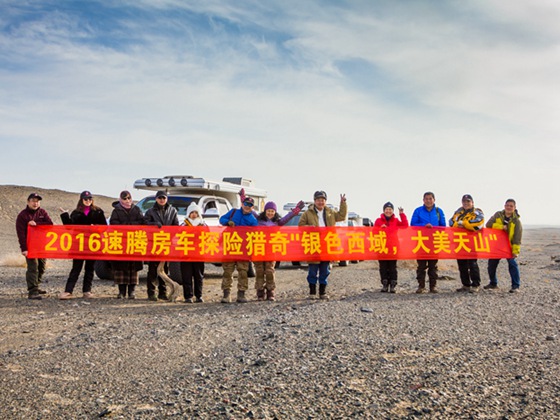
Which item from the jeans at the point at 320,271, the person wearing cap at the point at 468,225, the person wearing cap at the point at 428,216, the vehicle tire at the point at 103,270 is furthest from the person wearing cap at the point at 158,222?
the person wearing cap at the point at 468,225

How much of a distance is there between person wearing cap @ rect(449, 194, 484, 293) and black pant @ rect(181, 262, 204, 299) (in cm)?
565

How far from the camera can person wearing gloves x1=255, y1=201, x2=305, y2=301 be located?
35.6 feet

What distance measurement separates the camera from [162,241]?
1143 centimetres

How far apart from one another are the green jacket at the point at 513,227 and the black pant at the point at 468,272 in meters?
0.96

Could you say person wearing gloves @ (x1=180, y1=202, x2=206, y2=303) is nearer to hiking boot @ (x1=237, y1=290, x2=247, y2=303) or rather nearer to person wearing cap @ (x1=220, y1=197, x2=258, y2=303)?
person wearing cap @ (x1=220, y1=197, x2=258, y2=303)

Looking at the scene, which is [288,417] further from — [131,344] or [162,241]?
[162,241]

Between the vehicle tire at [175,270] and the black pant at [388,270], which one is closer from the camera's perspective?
the black pant at [388,270]

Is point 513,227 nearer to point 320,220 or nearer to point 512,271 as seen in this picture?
point 512,271

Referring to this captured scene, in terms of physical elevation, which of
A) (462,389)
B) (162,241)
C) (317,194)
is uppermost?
(317,194)

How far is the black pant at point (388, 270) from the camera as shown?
1189 centimetres

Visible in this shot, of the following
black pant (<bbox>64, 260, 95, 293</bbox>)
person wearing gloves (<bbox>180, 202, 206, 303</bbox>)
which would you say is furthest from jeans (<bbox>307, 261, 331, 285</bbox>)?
Answer: black pant (<bbox>64, 260, 95, 293</bbox>)

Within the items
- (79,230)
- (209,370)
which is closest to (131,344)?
(209,370)

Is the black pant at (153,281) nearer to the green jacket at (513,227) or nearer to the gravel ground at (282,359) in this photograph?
the gravel ground at (282,359)

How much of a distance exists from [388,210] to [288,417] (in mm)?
8393
